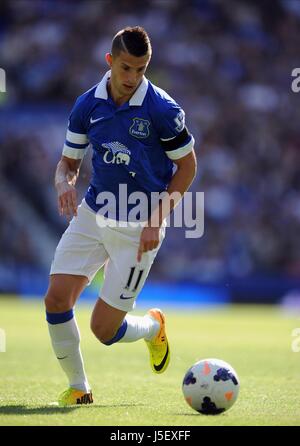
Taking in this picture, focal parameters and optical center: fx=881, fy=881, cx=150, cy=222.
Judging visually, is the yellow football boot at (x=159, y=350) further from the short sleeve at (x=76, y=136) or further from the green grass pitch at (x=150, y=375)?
the short sleeve at (x=76, y=136)

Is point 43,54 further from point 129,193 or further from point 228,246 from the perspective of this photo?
point 129,193

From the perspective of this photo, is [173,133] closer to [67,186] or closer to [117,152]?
[117,152]

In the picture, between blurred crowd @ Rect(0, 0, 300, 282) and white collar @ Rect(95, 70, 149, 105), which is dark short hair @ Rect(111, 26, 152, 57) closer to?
white collar @ Rect(95, 70, 149, 105)

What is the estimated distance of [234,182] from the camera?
21.6 metres

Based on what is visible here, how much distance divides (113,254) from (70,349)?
77 cm

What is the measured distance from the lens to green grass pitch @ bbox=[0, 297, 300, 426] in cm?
545

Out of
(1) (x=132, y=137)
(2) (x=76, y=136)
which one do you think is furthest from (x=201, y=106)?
(1) (x=132, y=137)

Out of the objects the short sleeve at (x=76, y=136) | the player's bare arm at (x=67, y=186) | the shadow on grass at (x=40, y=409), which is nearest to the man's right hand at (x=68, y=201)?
the player's bare arm at (x=67, y=186)

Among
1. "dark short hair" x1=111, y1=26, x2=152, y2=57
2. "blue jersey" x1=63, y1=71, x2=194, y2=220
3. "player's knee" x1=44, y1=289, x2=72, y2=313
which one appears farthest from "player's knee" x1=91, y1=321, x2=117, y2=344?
"dark short hair" x1=111, y1=26, x2=152, y2=57

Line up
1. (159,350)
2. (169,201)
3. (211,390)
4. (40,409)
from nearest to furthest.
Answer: (211,390) → (40,409) → (169,201) → (159,350)

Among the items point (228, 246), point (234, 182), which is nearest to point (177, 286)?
point (228, 246)

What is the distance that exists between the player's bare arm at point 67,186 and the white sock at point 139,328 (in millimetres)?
1137

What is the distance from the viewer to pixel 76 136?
257 inches
